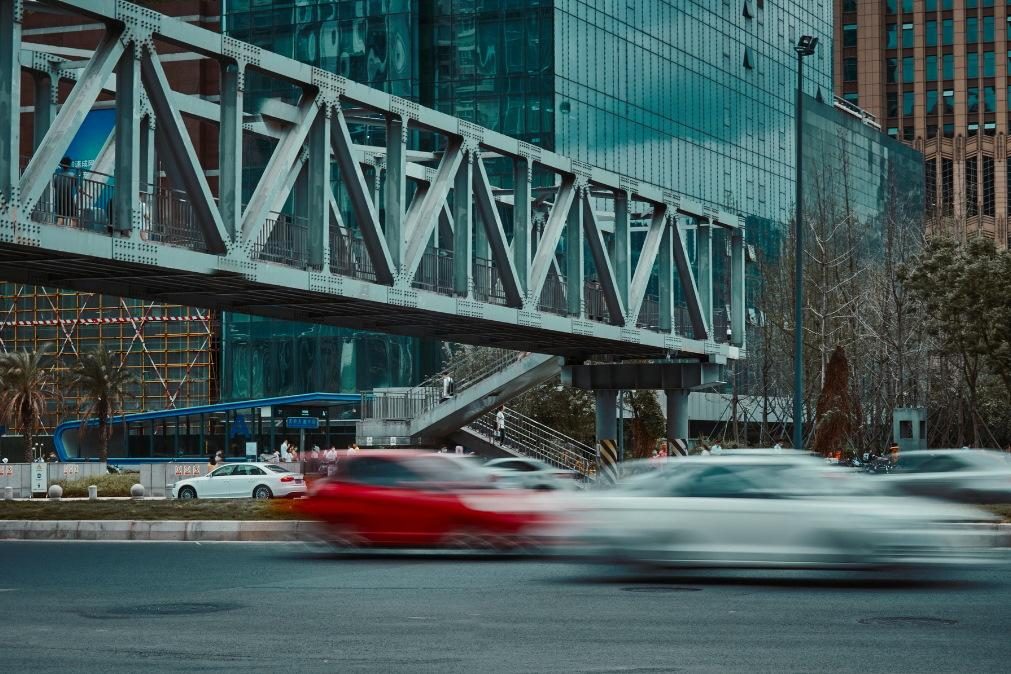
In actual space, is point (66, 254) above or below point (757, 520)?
above

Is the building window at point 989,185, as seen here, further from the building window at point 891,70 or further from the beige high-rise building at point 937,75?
the building window at point 891,70

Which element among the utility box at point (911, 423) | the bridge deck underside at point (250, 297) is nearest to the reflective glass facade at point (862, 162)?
the utility box at point (911, 423)

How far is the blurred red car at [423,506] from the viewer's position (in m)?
21.3

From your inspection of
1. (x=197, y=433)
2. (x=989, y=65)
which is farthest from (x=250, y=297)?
(x=989, y=65)

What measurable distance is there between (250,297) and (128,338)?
62.2m

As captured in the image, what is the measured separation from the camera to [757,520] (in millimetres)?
16703

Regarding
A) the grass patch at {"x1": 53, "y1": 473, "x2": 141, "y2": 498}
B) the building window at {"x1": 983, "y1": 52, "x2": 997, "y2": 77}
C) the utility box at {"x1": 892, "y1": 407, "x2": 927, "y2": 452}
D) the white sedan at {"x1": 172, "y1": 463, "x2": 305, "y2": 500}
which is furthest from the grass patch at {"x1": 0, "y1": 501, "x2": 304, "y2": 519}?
the building window at {"x1": 983, "y1": 52, "x2": 997, "y2": 77}

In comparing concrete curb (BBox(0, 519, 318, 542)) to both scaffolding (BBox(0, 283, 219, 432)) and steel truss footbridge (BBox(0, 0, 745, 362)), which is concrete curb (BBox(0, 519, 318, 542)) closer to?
steel truss footbridge (BBox(0, 0, 745, 362))

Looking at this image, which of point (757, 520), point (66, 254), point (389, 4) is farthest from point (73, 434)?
point (757, 520)

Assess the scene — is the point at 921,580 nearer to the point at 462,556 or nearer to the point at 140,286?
→ the point at 462,556

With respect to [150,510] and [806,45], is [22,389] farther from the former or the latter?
[150,510]

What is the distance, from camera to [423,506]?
850 inches

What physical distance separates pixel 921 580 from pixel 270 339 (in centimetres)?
6324

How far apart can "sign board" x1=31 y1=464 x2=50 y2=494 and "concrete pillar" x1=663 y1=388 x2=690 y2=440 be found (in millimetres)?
20210
